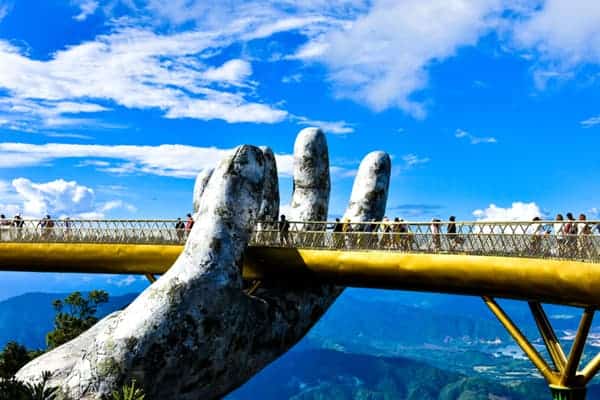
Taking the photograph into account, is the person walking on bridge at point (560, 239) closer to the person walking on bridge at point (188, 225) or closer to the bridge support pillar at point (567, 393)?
the bridge support pillar at point (567, 393)

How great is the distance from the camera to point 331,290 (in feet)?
101

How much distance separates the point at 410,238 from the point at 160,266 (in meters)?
11.4

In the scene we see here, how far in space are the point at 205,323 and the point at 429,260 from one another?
770cm

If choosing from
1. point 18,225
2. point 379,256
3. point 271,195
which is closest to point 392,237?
point 379,256

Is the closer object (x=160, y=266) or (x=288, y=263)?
(x=288, y=263)

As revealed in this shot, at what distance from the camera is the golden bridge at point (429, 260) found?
18297 mm

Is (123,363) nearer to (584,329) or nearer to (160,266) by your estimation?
(160,266)

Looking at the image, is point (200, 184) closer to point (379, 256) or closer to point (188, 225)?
point (188, 225)

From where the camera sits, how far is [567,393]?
20.0 m

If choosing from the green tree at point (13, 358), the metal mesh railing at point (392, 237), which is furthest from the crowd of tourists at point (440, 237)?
the green tree at point (13, 358)

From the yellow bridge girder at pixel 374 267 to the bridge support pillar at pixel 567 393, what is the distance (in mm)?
2837

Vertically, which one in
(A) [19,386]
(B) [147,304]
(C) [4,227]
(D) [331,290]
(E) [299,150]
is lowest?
(A) [19,386]

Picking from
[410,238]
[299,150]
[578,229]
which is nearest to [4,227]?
[299,150]

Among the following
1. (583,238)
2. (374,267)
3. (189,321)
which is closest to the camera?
(583,238)
